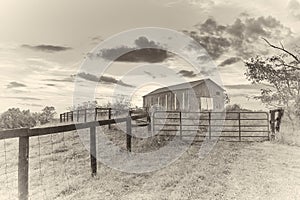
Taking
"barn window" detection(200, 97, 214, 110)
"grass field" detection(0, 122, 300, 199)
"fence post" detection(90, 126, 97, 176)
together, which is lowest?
"grass field" detection(0, 122, 300, 199)

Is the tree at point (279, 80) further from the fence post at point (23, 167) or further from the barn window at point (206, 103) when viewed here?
the fence post at point (23, 167)

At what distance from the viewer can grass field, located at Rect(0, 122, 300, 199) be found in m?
5.52

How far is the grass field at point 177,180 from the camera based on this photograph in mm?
5523

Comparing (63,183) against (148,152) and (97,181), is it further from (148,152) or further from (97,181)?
(148,152)

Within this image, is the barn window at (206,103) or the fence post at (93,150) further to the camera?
the barn window at (206,103)

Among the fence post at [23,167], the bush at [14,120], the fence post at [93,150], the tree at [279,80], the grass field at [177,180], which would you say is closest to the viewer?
the fence post at [23,167]

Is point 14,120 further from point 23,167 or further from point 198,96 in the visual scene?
point 23,167

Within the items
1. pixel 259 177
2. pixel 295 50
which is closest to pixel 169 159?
pixel 259 177

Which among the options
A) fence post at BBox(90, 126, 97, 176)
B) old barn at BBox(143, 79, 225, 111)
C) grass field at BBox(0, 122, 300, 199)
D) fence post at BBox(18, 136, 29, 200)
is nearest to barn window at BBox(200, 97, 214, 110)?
old barn at BBox(143, 79, 225, 111)

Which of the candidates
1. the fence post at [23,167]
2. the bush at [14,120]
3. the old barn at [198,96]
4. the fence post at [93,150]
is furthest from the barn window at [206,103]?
the fence post at [23,167]

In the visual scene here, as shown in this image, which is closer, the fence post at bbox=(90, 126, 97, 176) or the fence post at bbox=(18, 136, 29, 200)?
the fence post at bbox=(18, 136, 29, 200)

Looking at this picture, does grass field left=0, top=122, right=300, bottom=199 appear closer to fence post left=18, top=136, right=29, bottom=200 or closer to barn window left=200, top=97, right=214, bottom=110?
fence post left=18, top=136, right=29, bottom=200

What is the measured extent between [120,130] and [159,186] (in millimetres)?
8883

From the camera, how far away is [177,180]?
6215 millimetres
